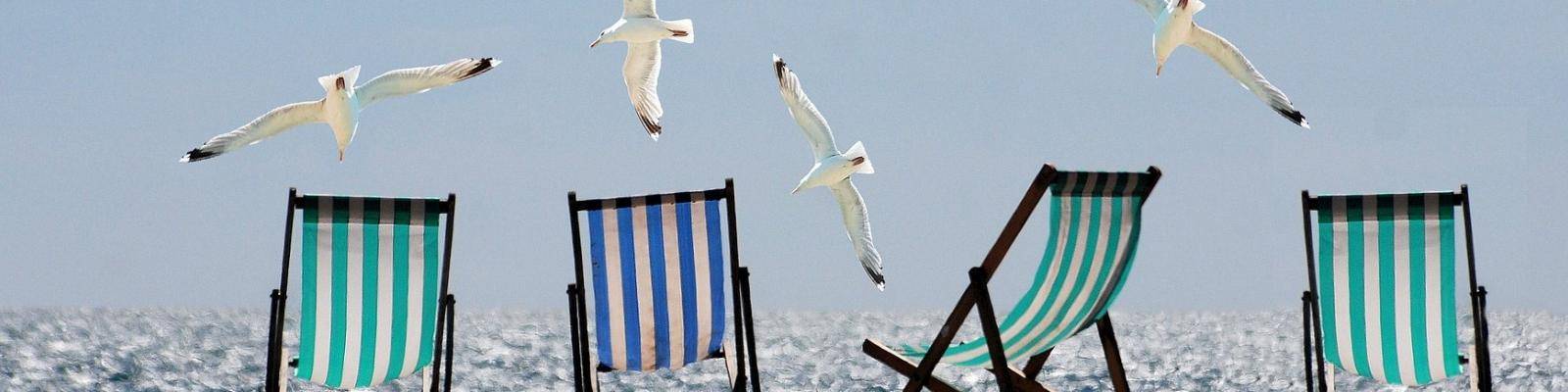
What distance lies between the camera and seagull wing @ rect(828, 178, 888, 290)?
6.29 metres

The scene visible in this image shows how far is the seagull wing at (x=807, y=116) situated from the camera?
6.27 metres

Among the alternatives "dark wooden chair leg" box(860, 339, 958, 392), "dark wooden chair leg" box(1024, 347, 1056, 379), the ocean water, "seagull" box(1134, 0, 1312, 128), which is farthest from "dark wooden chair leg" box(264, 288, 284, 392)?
the ocean water

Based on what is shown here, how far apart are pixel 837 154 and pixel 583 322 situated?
5.68 ft

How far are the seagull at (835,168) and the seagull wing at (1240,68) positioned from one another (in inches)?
49.8

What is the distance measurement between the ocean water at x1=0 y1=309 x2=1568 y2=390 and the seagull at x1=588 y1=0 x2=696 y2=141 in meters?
4.83

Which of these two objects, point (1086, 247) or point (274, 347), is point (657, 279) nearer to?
point (274, 347)

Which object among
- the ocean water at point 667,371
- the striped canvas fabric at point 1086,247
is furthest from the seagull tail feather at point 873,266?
the ocean water at point 667,371

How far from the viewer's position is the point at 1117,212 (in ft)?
15.9

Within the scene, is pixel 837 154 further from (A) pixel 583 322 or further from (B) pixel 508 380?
(B) pixel 508 380

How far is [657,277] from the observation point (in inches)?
199

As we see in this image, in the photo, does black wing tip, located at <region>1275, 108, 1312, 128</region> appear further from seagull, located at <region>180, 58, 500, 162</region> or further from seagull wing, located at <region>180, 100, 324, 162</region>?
seagull wing, located at <region>180, 100, 324, 162</region>

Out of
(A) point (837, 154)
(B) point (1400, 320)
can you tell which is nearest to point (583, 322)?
(A) point (837, 154)

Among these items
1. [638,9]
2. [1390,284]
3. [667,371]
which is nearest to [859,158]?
[638,9]

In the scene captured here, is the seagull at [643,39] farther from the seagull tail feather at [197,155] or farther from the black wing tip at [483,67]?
the seagull tail feather at [197,155]
